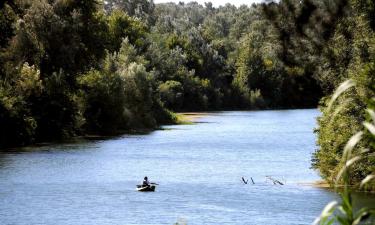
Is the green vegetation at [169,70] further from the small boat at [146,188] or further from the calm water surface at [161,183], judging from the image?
the small boat at [146,188]

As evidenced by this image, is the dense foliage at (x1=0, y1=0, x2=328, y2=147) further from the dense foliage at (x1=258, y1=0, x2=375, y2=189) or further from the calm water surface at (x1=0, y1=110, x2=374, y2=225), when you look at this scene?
the dense foliage at (x1=258, y1=0, x2=375, y2=189)

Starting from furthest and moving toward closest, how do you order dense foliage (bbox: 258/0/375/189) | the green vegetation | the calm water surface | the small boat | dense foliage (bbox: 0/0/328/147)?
dense foliage (bbox: 0/0/328/147) < the small boat < the calm water surface < the green vegetation < dense foliage (bbox: 258/0/375/189)

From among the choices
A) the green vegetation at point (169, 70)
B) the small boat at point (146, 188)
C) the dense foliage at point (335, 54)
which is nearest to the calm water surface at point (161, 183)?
the small boat at point (146, 188)

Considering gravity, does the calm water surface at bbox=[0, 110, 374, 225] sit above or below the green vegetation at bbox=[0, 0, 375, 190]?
below

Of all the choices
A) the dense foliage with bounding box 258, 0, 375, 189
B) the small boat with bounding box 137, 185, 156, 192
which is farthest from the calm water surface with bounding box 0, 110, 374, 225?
the dense foliage with bounding box 258, 0, 375, 189

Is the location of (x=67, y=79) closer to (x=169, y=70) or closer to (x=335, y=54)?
(x=335, y=54)

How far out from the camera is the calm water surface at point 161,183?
32.6 m

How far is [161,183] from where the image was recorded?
43688 millimetres

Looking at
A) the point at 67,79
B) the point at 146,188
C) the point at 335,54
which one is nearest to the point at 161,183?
the point at 146,188

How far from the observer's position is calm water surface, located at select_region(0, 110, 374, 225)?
32.6 metres

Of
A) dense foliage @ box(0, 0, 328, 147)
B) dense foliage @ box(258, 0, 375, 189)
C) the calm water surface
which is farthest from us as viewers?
dense foliage @ box(0, 0, 328, 147)

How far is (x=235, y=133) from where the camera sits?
85750mm

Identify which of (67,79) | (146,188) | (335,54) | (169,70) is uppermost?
(169,70)

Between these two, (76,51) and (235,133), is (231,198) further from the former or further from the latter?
(235,133)
